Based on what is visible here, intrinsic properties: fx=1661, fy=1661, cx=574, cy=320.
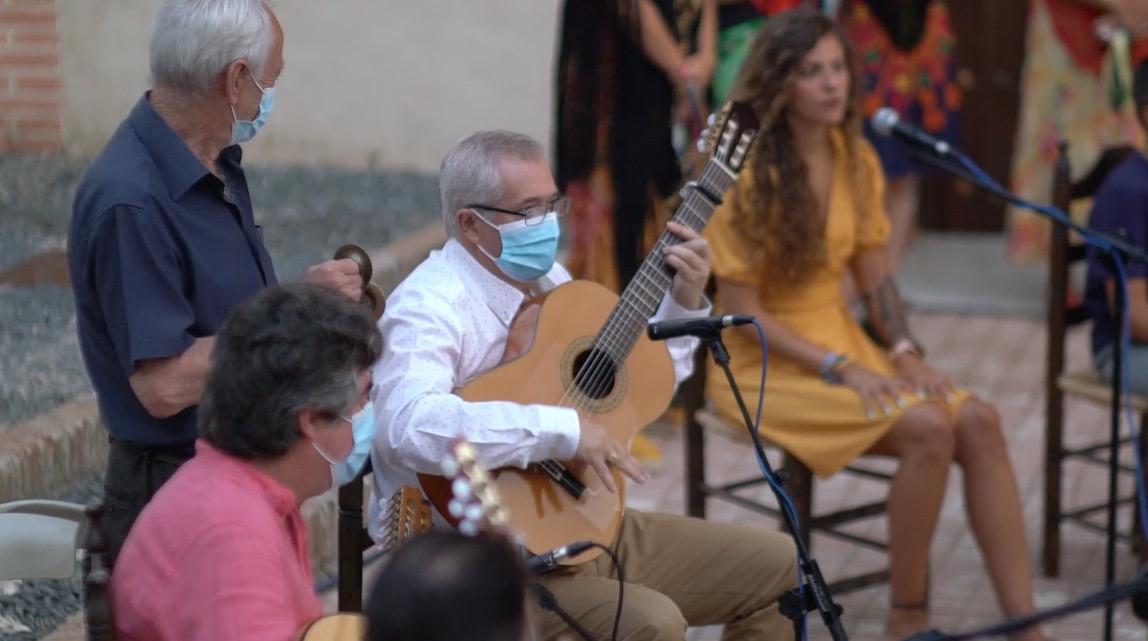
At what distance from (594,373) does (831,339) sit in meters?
1.35

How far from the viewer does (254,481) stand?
243cm

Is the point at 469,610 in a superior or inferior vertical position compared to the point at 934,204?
superior

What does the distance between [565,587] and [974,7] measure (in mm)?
5991

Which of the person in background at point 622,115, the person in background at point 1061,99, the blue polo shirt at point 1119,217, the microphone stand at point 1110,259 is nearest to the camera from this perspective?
the microphone stand at point 1110,259

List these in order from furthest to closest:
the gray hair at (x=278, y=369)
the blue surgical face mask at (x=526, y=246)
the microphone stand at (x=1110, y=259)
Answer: the microphone stand at (x=1110, y=259)
the blue surgical face mask at (x=526, y=246)
the gray hair at (x=278, y=369)

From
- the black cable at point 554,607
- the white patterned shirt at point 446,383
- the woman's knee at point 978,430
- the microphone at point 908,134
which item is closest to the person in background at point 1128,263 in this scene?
the woman's knee at point 978,430

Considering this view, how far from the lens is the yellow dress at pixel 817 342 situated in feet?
14.2

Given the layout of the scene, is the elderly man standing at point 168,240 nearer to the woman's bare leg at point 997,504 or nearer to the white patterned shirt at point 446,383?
the white patterned shirt at point 446,383

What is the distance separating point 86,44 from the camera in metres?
6.93

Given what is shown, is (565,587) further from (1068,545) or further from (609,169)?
(609,169)

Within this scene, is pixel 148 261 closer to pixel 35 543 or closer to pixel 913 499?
pixel 35 543

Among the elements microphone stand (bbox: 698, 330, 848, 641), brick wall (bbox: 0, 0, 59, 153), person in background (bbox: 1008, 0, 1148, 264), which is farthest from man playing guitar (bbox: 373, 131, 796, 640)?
person in background (bbox: 1008, 0, 1148, 264)

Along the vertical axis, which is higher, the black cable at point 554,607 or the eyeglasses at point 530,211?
the eyeglasses at point 530,211

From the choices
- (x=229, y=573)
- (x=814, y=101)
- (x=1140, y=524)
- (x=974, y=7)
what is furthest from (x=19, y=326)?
(x=974, y=7)
